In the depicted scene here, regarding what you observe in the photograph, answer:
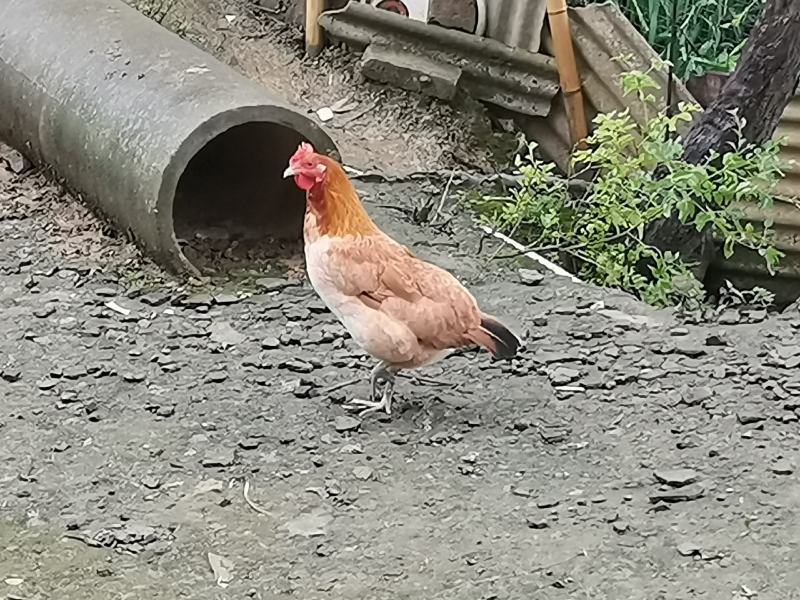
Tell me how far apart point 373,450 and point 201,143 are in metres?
1.42

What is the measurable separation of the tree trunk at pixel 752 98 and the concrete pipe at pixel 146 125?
151 cm

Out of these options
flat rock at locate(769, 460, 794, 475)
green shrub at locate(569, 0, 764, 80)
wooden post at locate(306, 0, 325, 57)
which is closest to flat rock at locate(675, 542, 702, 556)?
flat rock at locate(769, 460, 794, 475)

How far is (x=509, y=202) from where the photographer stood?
533 centimetres

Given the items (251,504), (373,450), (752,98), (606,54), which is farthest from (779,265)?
(251,504)

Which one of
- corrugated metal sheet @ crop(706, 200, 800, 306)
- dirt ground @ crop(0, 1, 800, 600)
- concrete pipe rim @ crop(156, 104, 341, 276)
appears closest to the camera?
dirt ground @ crop(0, 1, 800, 600)

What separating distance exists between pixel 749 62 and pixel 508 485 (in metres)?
2.42

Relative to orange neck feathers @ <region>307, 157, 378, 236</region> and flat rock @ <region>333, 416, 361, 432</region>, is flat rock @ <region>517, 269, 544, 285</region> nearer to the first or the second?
orange neck feathers @ <region>307, 157, 378, 236</region>

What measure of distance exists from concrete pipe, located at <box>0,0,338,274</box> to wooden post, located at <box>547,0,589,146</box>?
5.16ft

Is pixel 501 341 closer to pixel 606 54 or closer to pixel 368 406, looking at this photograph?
pixel 368 406

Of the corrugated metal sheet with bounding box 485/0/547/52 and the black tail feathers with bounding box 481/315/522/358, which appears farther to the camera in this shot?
the corrugated metal sheet with bounding box 485/0/547/52

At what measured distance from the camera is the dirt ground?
298 centimetres

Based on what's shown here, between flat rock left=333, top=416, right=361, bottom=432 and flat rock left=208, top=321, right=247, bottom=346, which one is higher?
flat rock left=333, top=416, right=361, bottom=432

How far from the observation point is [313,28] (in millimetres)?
6574

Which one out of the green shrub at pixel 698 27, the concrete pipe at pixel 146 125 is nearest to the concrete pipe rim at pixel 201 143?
the concrete pipe at pixel 146 125
